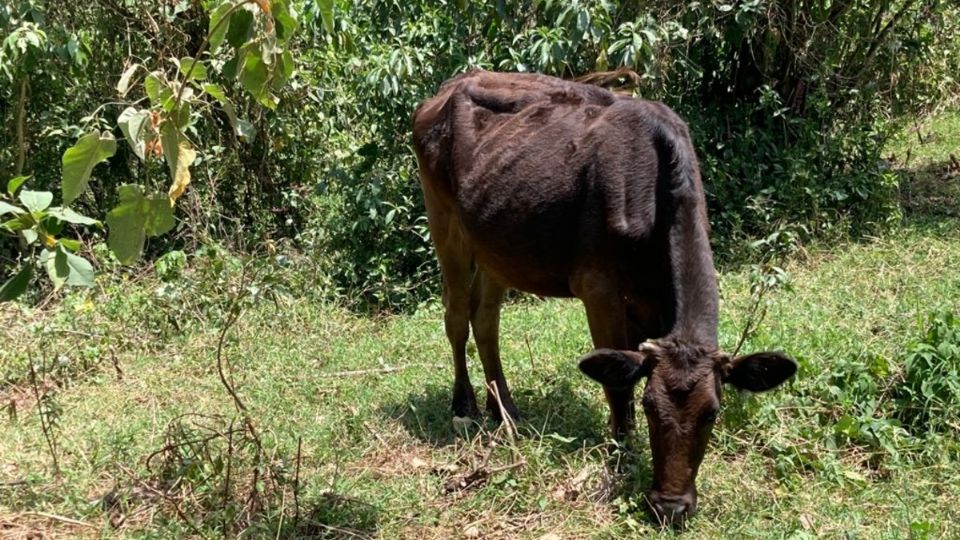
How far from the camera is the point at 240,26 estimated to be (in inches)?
130

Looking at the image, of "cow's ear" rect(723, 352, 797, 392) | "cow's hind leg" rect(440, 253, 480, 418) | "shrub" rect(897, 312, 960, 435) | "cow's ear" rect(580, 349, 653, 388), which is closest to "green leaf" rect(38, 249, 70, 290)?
"cow's ear" rect(580, 349, 653, 388)

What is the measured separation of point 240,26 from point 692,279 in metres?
2.46

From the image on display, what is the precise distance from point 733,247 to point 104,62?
615cm

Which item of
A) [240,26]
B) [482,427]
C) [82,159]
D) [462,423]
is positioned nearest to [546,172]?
[482,427]

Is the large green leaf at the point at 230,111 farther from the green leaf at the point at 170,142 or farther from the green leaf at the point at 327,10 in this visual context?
the green leaf at the point at 327,10

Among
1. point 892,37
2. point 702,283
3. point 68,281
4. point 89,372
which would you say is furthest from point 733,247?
point 68,281

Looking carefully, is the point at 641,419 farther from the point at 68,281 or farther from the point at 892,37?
the point at 892,37

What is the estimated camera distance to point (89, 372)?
6852mm

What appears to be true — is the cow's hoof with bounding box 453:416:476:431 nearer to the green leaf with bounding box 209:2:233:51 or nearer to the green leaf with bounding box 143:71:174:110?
the green leaf with bounding box 143:71:174:110

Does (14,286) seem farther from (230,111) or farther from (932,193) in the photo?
(932,193)

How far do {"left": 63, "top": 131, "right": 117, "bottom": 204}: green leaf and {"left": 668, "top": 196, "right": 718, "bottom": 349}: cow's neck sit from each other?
263cm

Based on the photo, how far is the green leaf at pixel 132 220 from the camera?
3273 millimetres

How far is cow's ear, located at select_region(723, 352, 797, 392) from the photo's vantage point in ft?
14.8

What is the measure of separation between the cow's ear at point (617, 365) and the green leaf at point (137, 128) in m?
2.16
